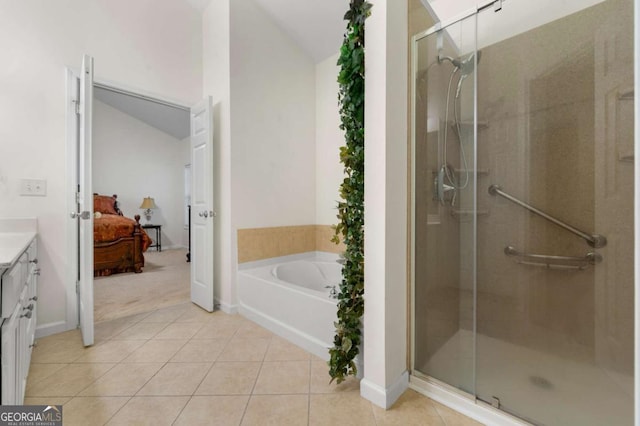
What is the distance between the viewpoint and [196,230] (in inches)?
112

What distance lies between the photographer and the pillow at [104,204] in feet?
17.3

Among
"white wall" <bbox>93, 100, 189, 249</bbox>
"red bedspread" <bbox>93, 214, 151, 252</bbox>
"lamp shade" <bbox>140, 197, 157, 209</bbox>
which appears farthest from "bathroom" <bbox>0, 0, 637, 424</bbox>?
"lamp shade" <bbox>140, 197, 157, 209</bbox>

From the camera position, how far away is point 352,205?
5.11ft

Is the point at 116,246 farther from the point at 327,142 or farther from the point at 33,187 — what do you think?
the point at 327,142

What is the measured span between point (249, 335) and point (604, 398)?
6.71ft

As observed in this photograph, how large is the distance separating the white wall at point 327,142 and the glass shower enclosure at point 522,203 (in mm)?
1579

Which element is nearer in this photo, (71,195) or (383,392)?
(383,392)

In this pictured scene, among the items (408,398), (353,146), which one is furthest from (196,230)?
(408,398)

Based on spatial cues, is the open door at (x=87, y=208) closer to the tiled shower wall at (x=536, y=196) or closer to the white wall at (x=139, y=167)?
the tiled shower wall at (x=536, y=196)

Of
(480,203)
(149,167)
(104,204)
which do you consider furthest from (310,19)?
(149,167)

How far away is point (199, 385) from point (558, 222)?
224 centimetres

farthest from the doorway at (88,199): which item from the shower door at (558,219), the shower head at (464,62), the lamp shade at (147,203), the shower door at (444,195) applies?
the lamp shade at (147,203)

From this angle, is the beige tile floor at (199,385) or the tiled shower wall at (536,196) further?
the tiled shower wall at (536,196)

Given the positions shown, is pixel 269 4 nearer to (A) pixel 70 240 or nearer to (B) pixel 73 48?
(B) pixel 73 48
